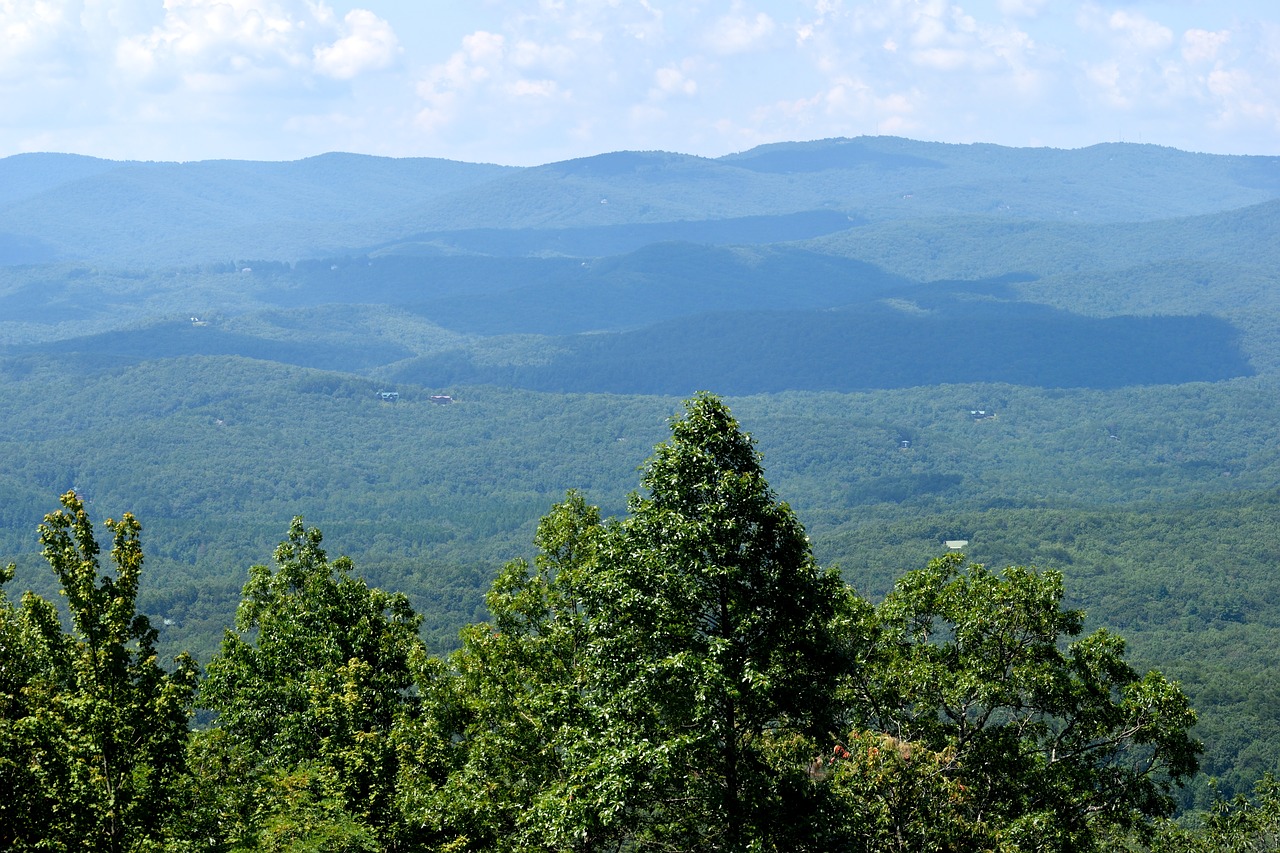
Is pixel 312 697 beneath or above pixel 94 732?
beneath

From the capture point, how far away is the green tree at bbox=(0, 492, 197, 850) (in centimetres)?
2373

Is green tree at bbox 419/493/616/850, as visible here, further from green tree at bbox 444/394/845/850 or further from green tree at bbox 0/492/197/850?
green tree at bbox 0/492/197/850

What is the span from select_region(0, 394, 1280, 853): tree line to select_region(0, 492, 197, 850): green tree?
0.06 m

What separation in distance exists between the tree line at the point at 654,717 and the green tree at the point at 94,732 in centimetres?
6

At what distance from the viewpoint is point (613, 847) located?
3084 cm

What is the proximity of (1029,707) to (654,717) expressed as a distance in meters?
10.3

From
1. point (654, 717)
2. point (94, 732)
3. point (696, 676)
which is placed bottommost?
point (654, 717)

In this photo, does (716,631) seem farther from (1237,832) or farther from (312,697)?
(1237,832)

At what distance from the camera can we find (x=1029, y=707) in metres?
31.1

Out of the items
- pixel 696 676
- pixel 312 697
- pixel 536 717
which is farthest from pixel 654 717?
pixel 312 697

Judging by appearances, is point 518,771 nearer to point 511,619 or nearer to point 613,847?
point 613,847

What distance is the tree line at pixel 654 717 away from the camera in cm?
2458

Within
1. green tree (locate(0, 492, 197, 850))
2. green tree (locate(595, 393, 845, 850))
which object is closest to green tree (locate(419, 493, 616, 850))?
green tree (locate(595, 393, 845, 850))

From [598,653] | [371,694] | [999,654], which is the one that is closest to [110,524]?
[598,653]
